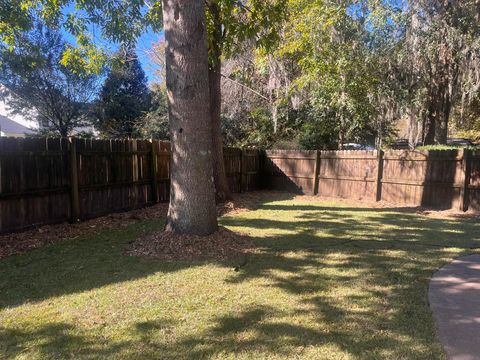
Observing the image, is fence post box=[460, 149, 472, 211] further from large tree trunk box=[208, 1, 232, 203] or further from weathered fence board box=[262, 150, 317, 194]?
large tree trunk box=[208, 1, 232, 203]

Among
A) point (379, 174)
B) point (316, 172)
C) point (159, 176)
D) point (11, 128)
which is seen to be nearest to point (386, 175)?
point (379, 174)

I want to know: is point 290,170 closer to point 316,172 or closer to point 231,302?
point 316,172

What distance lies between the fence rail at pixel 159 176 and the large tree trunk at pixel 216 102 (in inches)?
58.9

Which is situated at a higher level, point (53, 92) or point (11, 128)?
point (53, 92)

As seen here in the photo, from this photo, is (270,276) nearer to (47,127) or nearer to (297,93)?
(297,93)

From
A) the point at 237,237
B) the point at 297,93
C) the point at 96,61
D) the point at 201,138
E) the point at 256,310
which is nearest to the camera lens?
the point at 256,310

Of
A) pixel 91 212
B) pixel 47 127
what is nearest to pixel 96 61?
pixel 91 212

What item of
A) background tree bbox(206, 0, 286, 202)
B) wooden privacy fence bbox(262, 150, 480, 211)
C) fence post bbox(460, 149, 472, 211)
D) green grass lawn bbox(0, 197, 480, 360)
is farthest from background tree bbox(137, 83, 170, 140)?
green grass lawn bbox(0, 197, 480, 360)

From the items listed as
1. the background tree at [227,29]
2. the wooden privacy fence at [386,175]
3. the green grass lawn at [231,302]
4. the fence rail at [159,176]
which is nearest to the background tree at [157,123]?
the fence rail at [159,176]

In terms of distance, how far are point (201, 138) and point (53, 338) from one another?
11.6 ft

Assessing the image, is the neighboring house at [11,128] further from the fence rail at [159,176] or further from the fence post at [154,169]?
the fence post at [154,169]

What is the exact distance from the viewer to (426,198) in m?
11.4

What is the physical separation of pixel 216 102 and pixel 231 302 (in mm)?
7550

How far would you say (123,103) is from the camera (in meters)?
26.5
